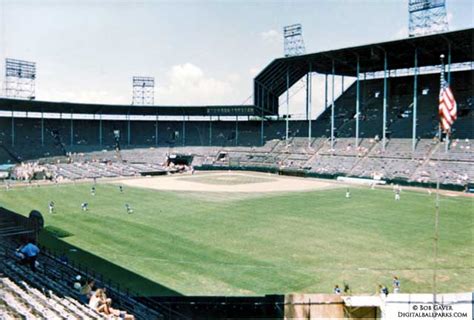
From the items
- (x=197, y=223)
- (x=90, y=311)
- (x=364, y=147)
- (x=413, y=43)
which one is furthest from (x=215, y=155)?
(x=90, y=311)

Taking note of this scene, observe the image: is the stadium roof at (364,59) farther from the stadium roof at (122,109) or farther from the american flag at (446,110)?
the american flag at (446,110)

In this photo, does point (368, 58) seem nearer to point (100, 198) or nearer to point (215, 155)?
point (215, 155)

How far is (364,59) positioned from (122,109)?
5047cm

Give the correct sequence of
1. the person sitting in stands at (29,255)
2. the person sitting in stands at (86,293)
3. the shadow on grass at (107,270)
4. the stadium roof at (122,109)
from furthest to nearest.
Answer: the stadium roof at (122,109) < the shadow on grass at (107,270) < the person sitting in stands at (29,255) < the person sitting in stands at (86,293)

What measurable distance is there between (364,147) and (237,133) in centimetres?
3329

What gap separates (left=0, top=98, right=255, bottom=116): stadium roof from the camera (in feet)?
263

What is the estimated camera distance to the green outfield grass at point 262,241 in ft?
67.9

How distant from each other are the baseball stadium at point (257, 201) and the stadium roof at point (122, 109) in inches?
18.4

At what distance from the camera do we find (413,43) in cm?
6253

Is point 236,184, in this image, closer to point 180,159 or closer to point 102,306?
point 180,159

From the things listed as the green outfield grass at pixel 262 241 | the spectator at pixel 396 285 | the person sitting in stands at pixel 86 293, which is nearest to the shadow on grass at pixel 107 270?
the green outfield grass at pixel 262 241

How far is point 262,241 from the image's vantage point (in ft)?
91.5

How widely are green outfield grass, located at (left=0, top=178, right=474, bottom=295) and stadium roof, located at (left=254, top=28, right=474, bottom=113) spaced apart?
2586cm

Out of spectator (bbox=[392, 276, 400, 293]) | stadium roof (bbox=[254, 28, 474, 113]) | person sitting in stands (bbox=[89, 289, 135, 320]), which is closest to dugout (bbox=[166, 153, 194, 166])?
stadium roof (bbox=[254, 28, 474, 113])
